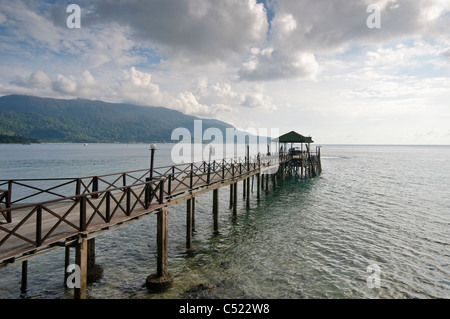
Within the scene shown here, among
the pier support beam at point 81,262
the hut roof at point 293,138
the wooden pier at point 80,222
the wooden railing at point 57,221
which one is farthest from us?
the hut roof at point 293,138

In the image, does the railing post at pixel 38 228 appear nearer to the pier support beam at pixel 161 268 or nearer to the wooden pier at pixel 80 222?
the wooden pier at pixel 80 222

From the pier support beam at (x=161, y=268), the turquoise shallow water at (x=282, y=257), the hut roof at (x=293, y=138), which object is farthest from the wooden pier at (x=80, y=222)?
the hut roof at (x=293, y=138)

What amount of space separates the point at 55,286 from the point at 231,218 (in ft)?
41.0

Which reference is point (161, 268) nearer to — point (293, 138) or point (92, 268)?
point (92, 268)

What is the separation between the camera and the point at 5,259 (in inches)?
236

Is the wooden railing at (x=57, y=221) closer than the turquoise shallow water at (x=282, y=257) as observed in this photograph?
Yes

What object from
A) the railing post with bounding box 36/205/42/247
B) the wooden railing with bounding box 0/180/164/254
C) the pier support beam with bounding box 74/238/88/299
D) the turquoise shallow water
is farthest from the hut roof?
the railing post with bounding box 36/205/42/247

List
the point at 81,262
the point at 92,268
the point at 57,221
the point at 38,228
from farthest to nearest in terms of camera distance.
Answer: the point at 92,268, the point at 57,221, the point at 81,262, the point at 38,228


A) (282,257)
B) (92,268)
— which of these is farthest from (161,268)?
(282,257)

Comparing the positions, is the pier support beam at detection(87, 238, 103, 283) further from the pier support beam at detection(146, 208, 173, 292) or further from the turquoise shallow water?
the pier support beam at detection(146, 208, 173, 292)

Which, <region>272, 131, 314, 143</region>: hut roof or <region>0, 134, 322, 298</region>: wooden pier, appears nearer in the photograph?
<region>0, 134, 322, 298</region>: wooden pier

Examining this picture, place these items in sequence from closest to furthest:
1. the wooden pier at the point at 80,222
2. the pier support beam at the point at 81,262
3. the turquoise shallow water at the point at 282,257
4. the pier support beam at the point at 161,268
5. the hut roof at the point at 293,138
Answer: the wooden pier at the point at 80,222 < the pier support beam at the point at 81,262 < the pier support beam at the point at 161,268 < the turquoise shallow water at the point at 282,257 < the hut roof at the point at 293,138
